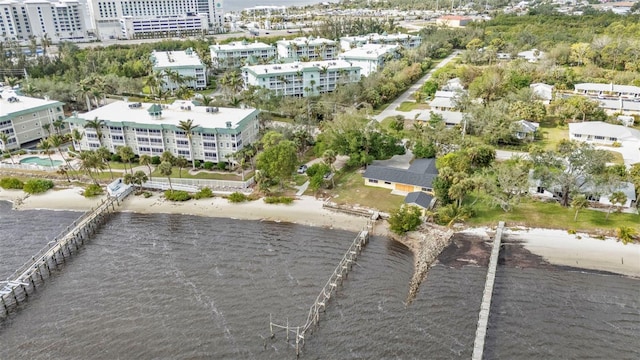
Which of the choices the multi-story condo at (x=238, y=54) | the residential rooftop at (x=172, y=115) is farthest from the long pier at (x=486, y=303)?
the multi-story condo at (x=238, y=54)

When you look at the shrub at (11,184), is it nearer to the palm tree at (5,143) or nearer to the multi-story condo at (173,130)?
the palm tree at (5,143)

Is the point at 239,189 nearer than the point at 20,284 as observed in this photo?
No

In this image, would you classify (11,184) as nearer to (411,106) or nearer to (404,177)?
(404,177)

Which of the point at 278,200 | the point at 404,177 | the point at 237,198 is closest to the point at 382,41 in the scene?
the point at 404,177

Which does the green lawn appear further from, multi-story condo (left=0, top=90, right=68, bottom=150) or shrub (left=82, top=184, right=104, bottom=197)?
multi-story condo (left=0, top=90, right=68, bottom=150)

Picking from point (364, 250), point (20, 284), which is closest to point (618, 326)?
point (364, 250)

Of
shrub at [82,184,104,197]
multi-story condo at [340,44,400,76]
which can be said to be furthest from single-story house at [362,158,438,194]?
multi-story condo at [340,44,400,76]

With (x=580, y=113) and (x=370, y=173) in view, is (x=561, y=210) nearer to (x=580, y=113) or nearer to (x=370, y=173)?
(x=370, y=173)

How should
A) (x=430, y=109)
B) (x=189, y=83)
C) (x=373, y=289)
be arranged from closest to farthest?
(x=373, y=289)
(x=430, y=109)
(x=189, y=83)
